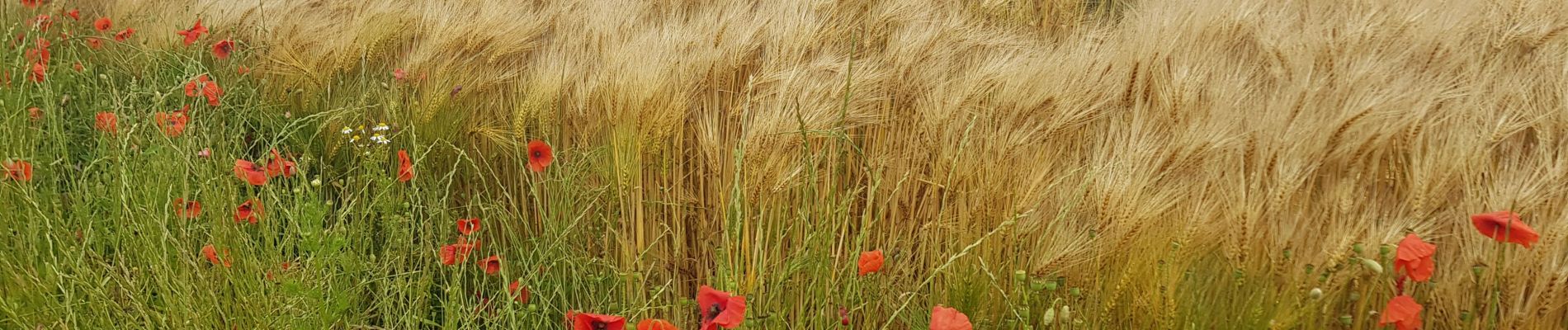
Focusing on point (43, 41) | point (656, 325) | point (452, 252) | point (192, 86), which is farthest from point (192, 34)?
point (656, 325)

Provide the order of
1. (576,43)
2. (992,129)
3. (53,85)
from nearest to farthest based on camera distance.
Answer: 1. (992,129)
2. (576,43)
3. (53,85)

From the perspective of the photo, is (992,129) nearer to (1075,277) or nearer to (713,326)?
(1075,277)

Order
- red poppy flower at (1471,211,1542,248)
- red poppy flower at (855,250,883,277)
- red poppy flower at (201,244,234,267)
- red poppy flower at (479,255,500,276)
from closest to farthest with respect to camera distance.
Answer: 1. red poppy flower at (1471,211,1542,248)
2. red poppy flower at (855,250,883,277)
3. red poppy flower at (201,244,234,267)
4. red poppy flower at (479,255,500,276)

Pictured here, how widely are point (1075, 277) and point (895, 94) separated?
0.54 m

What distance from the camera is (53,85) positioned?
2.11 meters

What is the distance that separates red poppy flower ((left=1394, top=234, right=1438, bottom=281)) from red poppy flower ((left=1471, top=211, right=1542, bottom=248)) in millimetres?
48

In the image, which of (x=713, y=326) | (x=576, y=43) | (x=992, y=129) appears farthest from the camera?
(x=576, y=43)

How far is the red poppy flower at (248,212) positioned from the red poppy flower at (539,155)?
0.34m

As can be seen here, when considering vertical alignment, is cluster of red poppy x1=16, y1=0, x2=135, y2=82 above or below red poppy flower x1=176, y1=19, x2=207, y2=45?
below

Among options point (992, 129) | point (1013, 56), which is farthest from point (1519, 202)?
point (1013, 56)

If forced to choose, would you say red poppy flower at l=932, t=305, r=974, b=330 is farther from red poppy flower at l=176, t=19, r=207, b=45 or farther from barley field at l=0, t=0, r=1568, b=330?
red poppy flower at l=176, t=19, r=207, b=45

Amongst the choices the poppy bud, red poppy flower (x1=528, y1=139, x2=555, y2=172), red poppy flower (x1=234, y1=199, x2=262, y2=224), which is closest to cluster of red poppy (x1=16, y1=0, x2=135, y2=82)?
red poppy flower (x1=234, y1=199, x2=262, y2=224)

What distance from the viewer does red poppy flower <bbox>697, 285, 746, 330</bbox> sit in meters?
0.95

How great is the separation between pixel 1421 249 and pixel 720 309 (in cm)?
67
